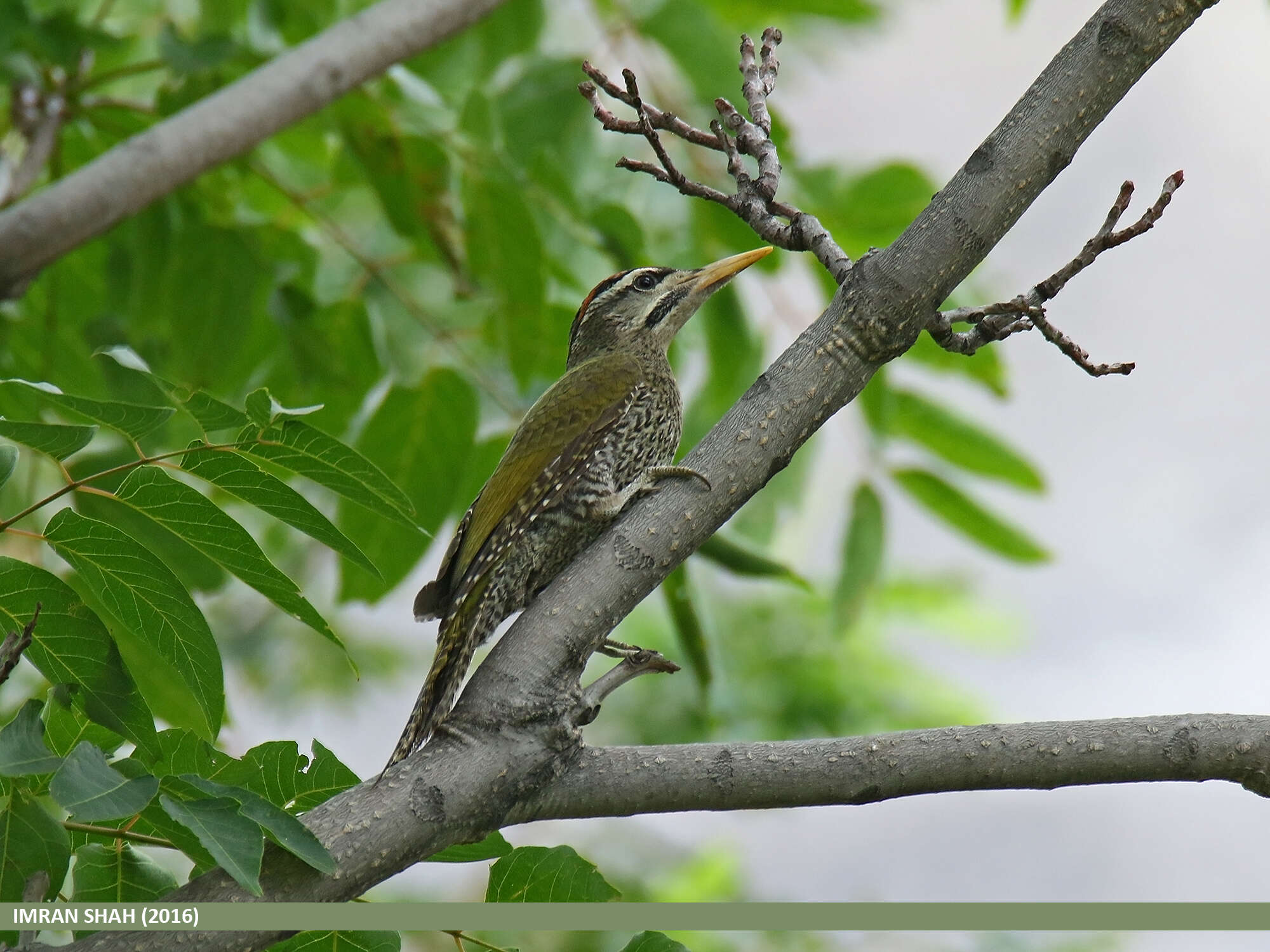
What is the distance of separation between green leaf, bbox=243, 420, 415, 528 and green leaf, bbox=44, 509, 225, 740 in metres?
0.21

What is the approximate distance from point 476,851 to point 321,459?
581 mm

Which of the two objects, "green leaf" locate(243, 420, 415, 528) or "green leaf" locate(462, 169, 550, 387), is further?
"green leaf" locate(462, 169, 550, 387)

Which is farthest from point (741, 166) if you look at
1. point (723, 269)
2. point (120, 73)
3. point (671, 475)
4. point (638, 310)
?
point (120, 73)

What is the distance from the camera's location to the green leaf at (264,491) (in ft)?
5.17

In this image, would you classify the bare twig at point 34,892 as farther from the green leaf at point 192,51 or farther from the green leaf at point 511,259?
the green leaf at point 192,51

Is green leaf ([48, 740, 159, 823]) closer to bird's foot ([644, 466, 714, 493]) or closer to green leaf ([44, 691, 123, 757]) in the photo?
green leaf ([44, 691, 123, 757])

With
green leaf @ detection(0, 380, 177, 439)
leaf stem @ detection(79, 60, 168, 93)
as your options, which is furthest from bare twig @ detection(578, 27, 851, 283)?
leaf stem @ detection(79, 60, 168, 93)

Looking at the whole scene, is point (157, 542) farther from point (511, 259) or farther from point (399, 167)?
point (399, 167)

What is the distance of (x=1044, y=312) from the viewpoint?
183 cm

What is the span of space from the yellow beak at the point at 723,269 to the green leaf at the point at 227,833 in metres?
1.75

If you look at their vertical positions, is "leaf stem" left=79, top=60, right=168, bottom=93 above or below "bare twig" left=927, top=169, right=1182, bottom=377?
above

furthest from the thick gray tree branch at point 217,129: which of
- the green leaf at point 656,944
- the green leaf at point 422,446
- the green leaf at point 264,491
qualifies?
the green leaf at point 656,944

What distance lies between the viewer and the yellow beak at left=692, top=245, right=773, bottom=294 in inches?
109

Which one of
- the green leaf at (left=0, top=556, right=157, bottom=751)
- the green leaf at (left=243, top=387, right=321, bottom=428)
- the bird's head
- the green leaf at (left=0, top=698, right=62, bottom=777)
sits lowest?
the green leaf at (left=0, top=698, right=62, bottom=777)
